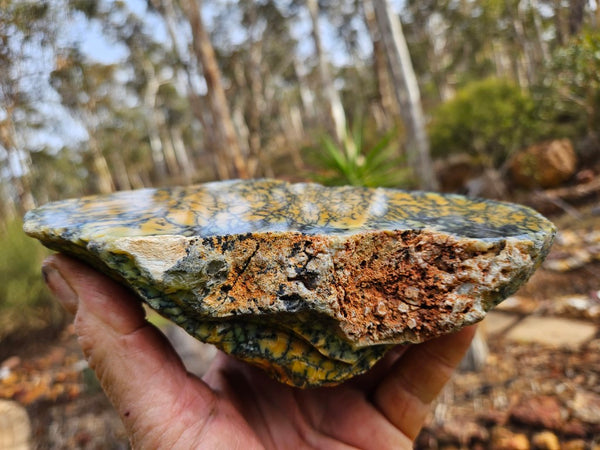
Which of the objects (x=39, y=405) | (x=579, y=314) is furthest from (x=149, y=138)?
(x=579, y=314)

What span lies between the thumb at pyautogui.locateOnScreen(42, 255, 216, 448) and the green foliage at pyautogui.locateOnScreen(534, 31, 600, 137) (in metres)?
3.31

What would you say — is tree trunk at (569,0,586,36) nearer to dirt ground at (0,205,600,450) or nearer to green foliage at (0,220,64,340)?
dirt ground at (0,205,600,450)

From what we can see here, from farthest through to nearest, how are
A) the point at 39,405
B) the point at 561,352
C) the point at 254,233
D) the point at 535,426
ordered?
the point at 39,405
the point at 561,352
the point at 535,426
the point at 254,233

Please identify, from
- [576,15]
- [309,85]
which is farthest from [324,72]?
[309,85]

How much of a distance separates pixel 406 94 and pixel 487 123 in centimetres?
305

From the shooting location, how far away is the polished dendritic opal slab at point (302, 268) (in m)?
0.90

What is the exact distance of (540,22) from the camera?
1095 cm

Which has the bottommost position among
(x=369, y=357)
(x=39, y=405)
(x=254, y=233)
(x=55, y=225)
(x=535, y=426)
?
(x=535, y=426)

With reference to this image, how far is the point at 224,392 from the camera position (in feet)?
3.96

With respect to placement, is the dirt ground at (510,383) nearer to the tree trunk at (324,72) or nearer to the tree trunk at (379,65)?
the tree trunk at (324,72)

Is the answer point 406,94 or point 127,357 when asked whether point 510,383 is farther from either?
point 406,94

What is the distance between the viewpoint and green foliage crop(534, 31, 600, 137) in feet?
9.29

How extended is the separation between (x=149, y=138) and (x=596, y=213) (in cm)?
2188

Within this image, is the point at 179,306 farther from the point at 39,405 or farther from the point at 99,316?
the point at 39,405
